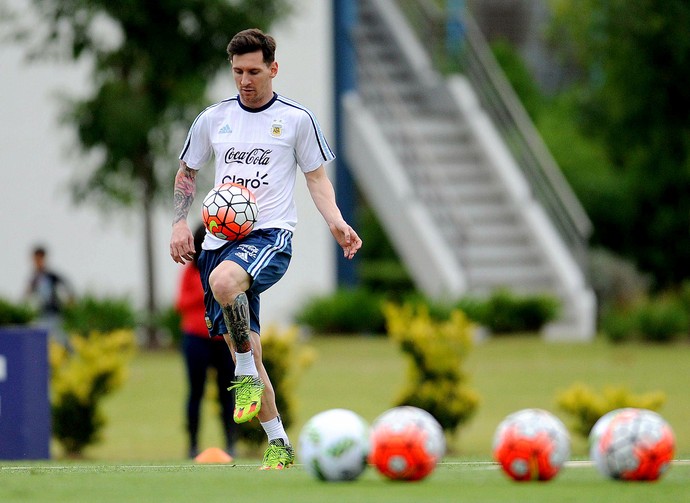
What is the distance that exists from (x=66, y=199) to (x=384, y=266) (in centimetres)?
1434

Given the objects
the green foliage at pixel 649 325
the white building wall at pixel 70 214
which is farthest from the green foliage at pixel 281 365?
the white building wall at pixel 70 214

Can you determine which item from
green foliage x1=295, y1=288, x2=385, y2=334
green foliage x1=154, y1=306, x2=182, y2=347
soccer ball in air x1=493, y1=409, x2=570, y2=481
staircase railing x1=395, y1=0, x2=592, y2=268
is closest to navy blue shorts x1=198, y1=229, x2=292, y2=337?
soccer ball in air x1=493, y1=409, x2=570, y2=481

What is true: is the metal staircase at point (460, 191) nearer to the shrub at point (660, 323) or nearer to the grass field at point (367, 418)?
the shrub at point (660, 323)

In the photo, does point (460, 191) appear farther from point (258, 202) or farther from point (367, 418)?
point (258, 202)

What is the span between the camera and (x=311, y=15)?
3005 centimetres

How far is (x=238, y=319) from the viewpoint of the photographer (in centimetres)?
836

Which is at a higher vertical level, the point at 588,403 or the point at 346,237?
the point at 346,237

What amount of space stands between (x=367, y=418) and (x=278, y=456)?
24.5 feet

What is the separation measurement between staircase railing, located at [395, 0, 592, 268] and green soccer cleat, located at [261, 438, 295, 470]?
18832mm

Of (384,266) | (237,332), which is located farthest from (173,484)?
(384,266)

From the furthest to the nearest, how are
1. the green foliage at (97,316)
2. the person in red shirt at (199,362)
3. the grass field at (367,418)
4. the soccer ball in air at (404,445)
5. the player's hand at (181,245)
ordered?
the green foliage at (97,316) < the person in red shirt at (199,362) < the player's hand at (181,245) < the soccer ball in air at (404,445) < the grass field at (367,418)

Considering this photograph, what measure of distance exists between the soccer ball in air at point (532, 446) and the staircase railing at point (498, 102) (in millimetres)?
20422

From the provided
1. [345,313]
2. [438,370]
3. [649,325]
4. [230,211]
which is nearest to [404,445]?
[230,211]

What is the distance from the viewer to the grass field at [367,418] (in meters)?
6.51
